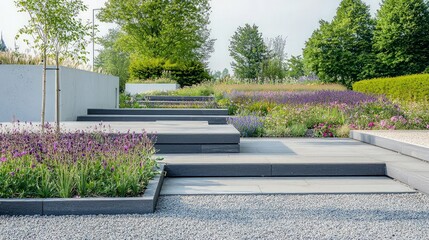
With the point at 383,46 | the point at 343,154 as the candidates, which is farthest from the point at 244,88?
the point at 383,46

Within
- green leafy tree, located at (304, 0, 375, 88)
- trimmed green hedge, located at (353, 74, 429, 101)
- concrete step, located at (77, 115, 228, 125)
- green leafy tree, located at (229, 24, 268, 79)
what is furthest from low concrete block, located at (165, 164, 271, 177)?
green leafy tree, located at (229, 24, 268, 79)

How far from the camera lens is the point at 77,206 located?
3812mm

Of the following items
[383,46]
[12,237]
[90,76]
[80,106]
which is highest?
[383,46]

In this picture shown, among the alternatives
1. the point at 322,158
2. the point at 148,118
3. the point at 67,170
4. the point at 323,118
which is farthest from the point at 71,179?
the point at 323,118

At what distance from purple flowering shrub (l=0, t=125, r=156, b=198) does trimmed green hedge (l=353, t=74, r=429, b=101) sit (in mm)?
13800

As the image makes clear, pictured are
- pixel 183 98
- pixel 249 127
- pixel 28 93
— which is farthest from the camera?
pixel 183 98

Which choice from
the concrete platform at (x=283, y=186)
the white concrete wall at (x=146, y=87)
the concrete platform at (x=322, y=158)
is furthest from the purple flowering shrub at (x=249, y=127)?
the white concrete wall at (x=146, y=87)

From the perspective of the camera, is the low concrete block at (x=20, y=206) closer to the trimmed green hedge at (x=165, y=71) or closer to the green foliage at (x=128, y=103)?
the green foliage at (x=128, y=103)

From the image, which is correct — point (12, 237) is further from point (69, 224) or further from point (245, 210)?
point (245, 210)

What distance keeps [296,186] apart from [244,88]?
1203cm

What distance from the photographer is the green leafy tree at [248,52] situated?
41250 mm

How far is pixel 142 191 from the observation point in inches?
163

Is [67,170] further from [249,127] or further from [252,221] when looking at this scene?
[249,127]

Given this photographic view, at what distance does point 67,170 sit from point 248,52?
38.7m
